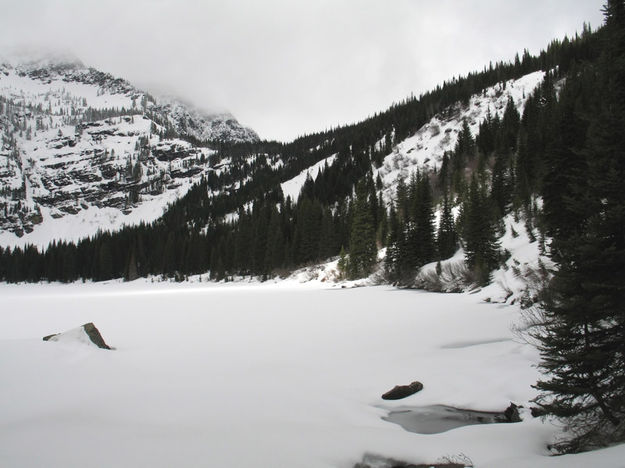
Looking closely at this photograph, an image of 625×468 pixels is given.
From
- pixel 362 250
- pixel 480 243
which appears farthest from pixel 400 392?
pixel 362 250

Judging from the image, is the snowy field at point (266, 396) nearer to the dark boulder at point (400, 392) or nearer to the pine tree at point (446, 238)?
Result: the dark boulder at point (400, 392)

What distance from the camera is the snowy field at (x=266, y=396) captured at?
14.3 ft

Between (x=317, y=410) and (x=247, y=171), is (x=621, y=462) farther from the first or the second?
(x=247, y=171)

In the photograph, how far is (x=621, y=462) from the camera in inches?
108

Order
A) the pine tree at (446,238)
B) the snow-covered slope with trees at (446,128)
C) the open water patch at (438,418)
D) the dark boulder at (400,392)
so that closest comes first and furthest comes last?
1. the open water patch at (438,418)
2. the dark boulder at (400,392)
3. the pine tree at (446,238)
4. the snow-covered slope with trees at (446,128)

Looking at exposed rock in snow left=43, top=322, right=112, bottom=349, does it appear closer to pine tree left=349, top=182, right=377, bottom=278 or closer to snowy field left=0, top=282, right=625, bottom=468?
snowy field left=0, top=282, right=625, bottom=468

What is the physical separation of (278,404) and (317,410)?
757 millimetres

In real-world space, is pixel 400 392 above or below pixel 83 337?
below

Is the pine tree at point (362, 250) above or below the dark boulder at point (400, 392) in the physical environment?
above

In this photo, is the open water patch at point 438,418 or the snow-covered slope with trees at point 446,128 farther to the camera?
the snow-covered slope with trees at point 446,128

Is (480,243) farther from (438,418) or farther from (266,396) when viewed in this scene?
(266,396)

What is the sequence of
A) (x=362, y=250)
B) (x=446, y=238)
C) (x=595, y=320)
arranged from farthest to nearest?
(x=362, y=250) → (x=446, y=238) → (x=595, y=320)

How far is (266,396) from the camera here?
682 cm

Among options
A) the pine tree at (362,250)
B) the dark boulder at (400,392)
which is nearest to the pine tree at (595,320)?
the dark boulder at (400,392)
